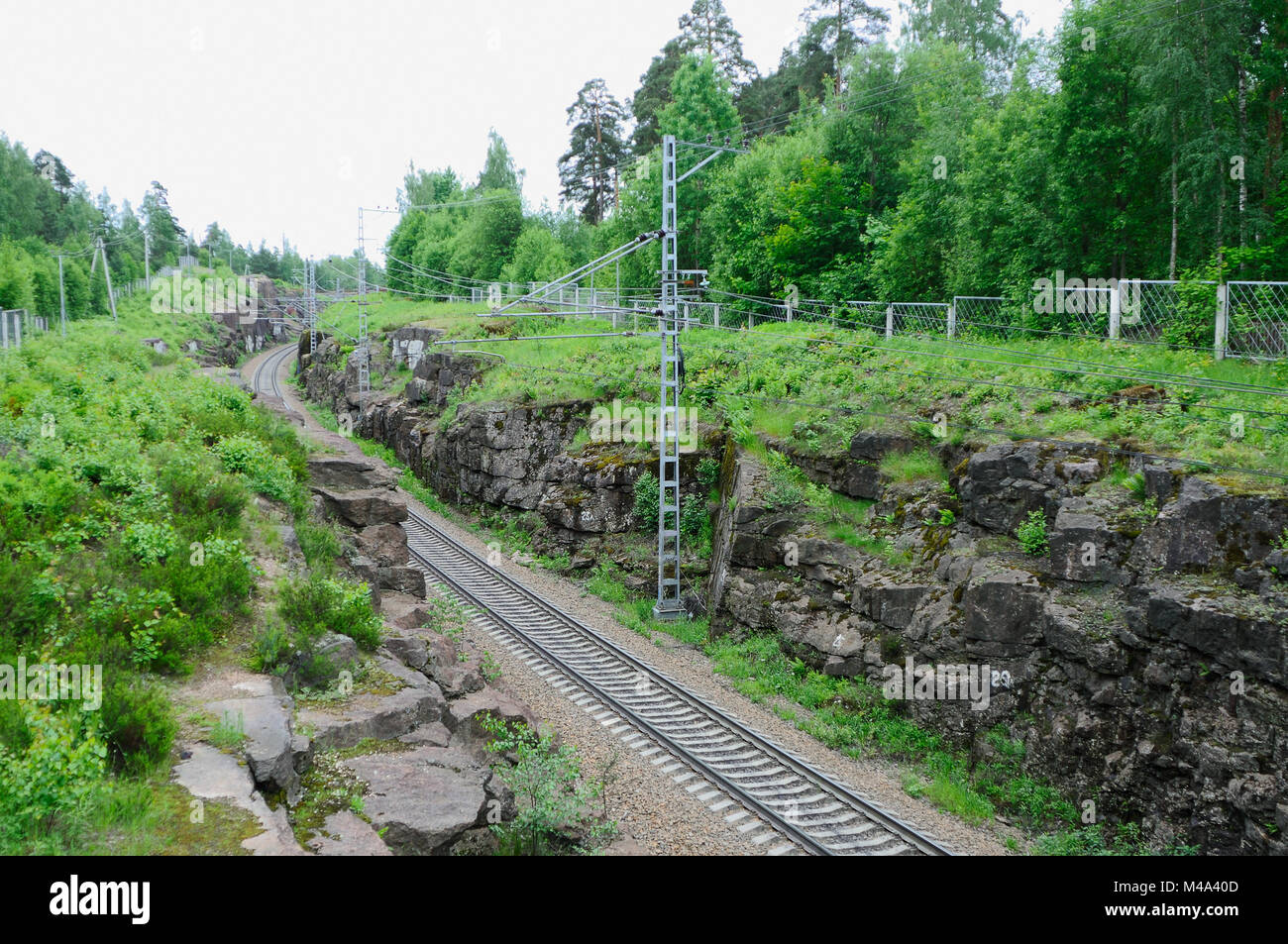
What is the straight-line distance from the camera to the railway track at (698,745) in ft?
37.5

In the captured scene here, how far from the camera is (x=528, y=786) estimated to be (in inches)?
415

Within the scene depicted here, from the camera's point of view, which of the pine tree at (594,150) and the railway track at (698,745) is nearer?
the railway track at (698,745)

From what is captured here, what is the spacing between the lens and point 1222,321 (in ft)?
53.5

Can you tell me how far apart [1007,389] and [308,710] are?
14694 millimetres

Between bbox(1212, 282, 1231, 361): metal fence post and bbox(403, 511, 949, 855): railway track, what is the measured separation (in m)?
11.6

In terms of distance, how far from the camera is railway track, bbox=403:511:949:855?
1144cm

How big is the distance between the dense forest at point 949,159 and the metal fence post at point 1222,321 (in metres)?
1.32

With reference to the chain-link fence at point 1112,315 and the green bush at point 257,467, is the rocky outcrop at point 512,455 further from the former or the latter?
the green bush at point 257,467

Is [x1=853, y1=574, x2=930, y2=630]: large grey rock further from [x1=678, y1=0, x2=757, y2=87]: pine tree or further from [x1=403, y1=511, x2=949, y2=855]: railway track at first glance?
[x1=678, y1=0, x2=757, y2=87]: pine tree

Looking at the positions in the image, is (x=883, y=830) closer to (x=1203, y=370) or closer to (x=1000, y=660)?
(x=1000, y=660)
